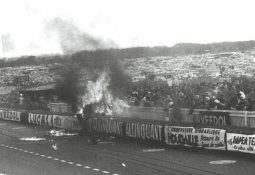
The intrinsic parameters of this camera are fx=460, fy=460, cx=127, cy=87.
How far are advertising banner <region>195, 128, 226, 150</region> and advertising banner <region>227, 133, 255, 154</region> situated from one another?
353mm

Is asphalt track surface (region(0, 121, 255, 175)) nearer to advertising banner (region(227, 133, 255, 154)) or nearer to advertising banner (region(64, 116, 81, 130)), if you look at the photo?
advertising banner (region(227, 133, 255, 154))

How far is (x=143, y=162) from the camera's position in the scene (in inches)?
616

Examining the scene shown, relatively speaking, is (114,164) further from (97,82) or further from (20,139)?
(97,82)

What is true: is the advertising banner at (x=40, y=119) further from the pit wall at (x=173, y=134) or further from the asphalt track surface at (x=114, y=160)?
the asphalt track surface at (x=114, y=160)

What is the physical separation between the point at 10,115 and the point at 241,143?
93.5 ft

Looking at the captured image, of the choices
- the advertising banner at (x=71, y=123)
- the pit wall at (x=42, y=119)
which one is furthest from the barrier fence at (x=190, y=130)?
the pit wall at (x=42, y=119)

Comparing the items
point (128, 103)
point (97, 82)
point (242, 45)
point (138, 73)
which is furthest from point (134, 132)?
point (242, 45)

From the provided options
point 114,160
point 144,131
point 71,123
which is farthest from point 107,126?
point 114,160

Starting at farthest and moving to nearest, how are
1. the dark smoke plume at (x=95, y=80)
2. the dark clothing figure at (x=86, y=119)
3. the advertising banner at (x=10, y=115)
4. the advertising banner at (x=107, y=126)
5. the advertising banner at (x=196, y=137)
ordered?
the advertising banner at (x=10, y=115) → the dark smoke plume at (x=95, y=80) → the dark clothing figure at (x=86, y=119) → the advertising banner at (x=107, y=126) → the advertising banner at (x=196, y=137)

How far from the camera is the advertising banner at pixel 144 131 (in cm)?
2042

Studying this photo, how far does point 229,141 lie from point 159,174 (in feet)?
15.0

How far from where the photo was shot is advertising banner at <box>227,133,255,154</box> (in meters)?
15.6

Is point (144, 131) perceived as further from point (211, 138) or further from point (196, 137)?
point (211, 138)

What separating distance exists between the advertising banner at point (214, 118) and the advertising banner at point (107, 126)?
4.37m
